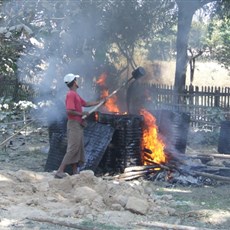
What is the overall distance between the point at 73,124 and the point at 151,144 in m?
2.14

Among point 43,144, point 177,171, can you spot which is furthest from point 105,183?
point 43,144

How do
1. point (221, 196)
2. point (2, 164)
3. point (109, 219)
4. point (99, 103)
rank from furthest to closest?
1. point (2, 164)
2. point (99, 103)
3. point (221, 196)
4. point (109, 219)

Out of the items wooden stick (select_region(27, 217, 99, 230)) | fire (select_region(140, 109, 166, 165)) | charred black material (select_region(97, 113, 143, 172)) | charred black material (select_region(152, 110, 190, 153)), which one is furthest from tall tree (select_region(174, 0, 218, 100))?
wooden stick (select_region(27, 217, 99, 230))

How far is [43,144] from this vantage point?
12.7 m

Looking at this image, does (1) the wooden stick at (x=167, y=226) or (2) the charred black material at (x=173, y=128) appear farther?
(2) the charred black material at (x=173, y=128)

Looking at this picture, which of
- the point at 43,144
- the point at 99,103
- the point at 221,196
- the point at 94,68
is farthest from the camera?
the point at 94,68

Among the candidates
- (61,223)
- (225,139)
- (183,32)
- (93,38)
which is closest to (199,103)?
(183,32)

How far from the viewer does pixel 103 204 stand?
630cm

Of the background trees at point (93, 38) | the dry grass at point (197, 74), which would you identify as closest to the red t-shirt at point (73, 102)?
the background trees at point (93, 38)

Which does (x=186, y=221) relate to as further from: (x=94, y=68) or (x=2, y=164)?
(x=94, y=68)

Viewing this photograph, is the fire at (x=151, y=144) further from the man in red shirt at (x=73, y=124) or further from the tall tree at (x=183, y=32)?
the tall tree at (x=183, y=32)

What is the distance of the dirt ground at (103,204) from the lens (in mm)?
5500

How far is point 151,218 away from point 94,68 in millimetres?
11982

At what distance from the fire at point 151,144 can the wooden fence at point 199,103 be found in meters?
5.29
